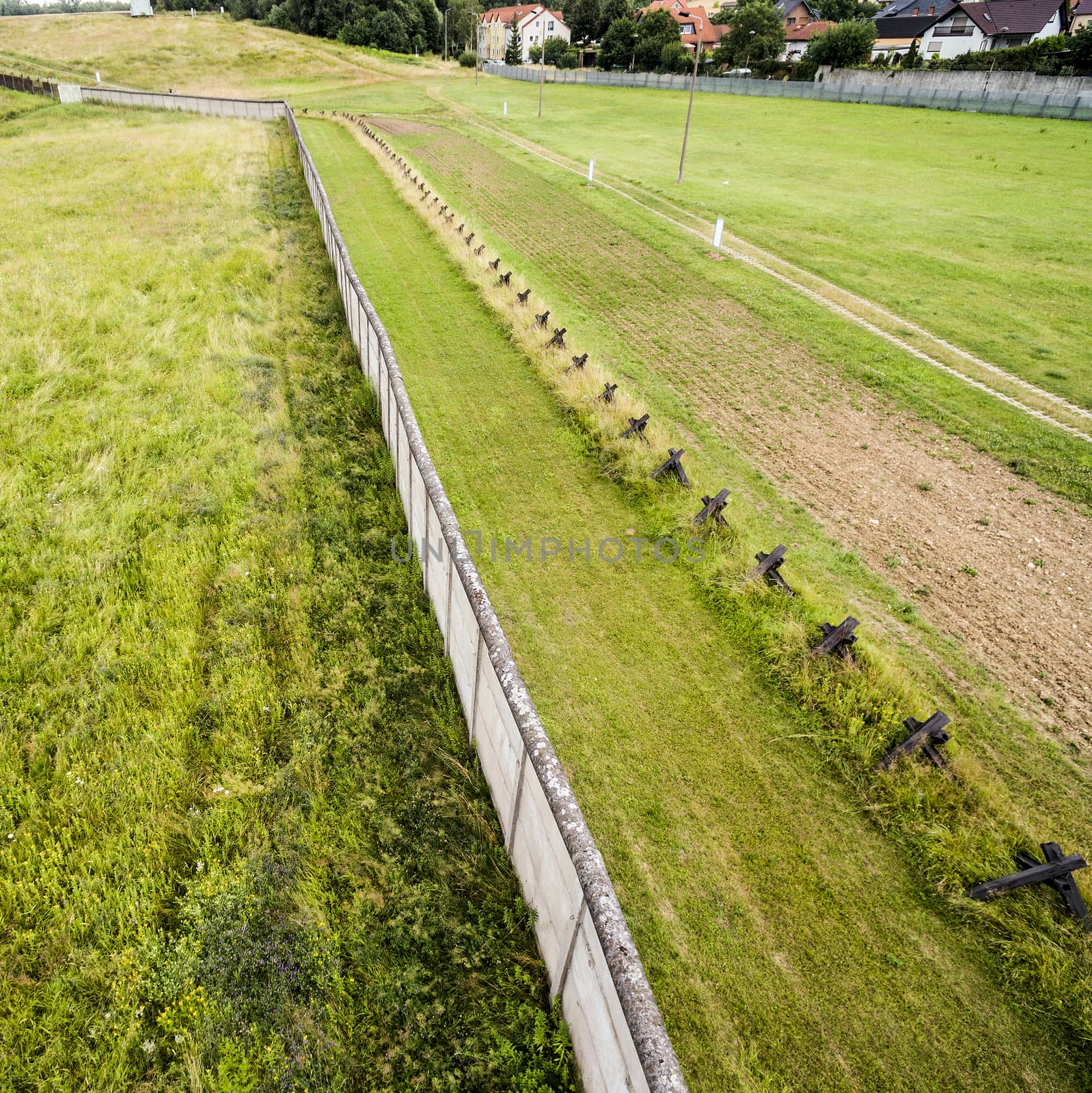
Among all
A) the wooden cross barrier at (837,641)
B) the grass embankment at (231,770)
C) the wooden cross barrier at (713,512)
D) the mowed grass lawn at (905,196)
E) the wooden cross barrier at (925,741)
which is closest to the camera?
the grass embankment at (231,770)

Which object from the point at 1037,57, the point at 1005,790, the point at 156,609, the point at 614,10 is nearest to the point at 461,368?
the point at 156,609

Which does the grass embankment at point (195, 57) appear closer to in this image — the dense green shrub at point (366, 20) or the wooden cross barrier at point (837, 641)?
the dense green shrub at point (366, 20)

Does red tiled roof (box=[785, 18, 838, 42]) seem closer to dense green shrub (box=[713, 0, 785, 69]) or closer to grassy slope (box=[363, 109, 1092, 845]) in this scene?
dense green shrub (box=[713, 0, 785, 69])

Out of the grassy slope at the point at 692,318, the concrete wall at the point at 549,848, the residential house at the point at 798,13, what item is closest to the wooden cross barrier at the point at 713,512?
the concrete wall at the point at 549,848

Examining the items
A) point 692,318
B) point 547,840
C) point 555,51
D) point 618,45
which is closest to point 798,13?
point 618,45

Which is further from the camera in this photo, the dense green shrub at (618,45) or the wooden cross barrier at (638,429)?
the dense green shrub at (618,45)

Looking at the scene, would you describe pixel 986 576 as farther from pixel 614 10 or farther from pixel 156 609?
pixel 614 10

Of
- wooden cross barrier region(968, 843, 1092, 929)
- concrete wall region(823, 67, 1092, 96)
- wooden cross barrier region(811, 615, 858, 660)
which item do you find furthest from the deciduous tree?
wooden cross barrier region(968, 843, 1092, 929)
